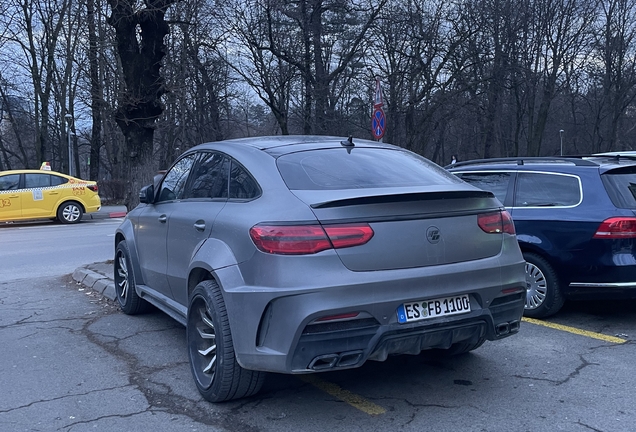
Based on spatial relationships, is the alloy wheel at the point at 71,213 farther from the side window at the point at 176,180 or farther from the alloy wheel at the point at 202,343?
the alloy wheel at the point at 202,343

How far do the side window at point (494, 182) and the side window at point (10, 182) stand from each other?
14.8 metres

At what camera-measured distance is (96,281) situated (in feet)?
26.7

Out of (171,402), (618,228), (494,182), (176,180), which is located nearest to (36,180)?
(176,180)

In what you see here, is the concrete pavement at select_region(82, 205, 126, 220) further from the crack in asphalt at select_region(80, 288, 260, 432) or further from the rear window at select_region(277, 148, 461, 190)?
the rear window at select_region(277, 148, 461, 190)

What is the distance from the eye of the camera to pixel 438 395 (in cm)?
418

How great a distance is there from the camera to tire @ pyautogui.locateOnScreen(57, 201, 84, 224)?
18781mm

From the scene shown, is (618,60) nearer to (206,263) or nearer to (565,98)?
(565,98)

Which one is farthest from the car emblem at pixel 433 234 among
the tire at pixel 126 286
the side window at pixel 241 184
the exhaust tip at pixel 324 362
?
the tire at pixel 126 286

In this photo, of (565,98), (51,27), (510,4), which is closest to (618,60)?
(565,98)

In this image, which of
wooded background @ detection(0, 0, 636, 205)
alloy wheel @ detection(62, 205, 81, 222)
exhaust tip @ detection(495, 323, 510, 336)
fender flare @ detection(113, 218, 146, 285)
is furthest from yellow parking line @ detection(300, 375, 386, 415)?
alloy wheel @ detection(62, 205, 81, 222)

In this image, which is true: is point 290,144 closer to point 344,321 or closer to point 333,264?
point 333,264

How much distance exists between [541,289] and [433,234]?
290cm

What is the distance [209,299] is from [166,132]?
29159 mm

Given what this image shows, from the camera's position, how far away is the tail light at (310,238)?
351 centimetres
